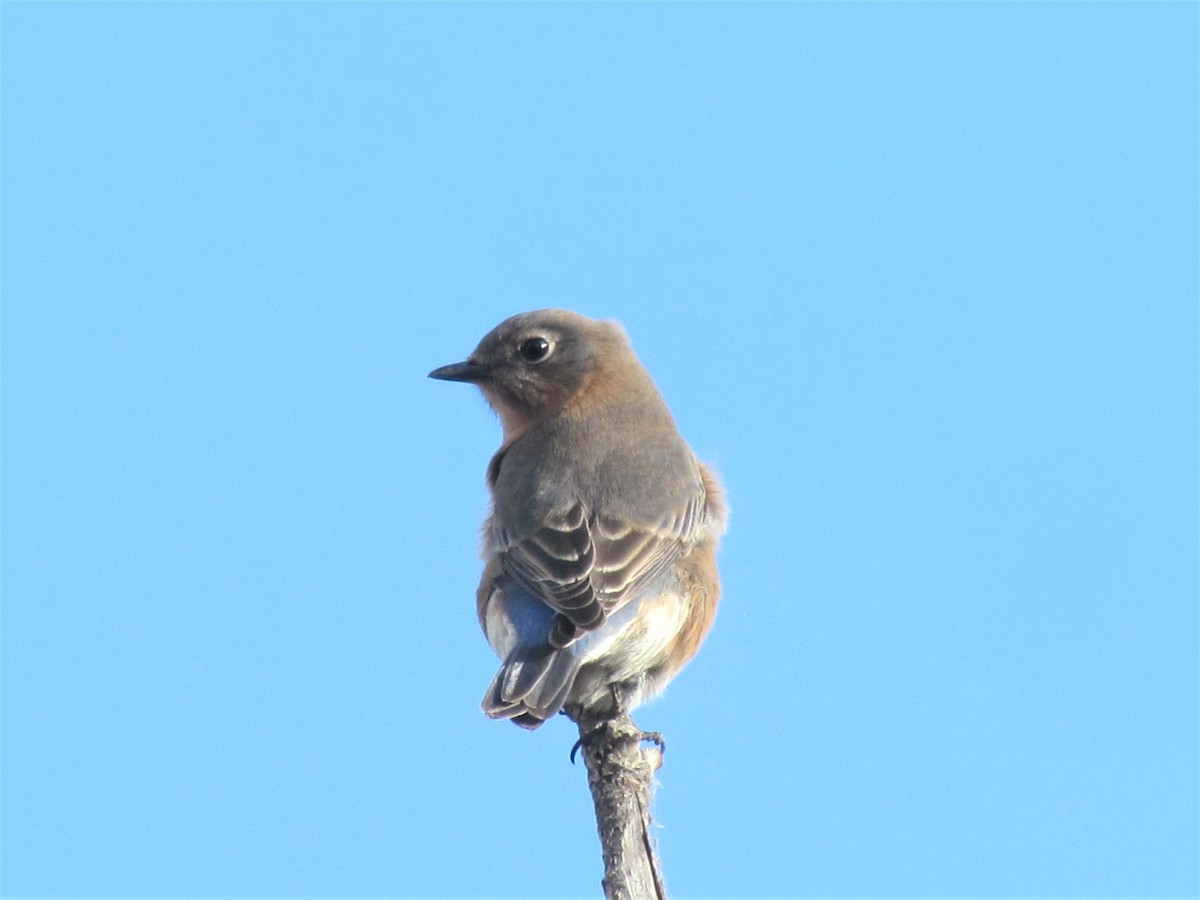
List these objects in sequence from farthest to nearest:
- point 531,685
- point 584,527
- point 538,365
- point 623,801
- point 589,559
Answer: point 538,365 < point 584,527 < point 589,559 < point 531,685 < point 623,801

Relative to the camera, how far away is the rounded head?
1030 centimetres

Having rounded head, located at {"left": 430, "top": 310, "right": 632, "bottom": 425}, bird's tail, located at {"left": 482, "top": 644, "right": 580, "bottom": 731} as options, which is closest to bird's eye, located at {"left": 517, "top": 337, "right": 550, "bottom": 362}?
rounded head, located at {"left": 430, "top": 310, "right": 632, "bottom": 425}

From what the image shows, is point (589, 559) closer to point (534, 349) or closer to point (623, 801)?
point (623, 801)

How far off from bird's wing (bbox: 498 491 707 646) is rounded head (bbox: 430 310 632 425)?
1441 mm

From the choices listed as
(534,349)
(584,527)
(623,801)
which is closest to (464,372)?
(534,349)

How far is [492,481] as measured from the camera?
33.1 ft

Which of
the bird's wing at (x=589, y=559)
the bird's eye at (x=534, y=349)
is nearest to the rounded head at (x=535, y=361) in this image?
the bird's eye at (x=534, y=349)

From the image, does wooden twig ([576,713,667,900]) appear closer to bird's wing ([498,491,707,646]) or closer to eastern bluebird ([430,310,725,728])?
eastern bluebird ([430,310,725,728])

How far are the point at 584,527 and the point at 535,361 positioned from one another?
1.90m

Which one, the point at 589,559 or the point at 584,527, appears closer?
the point at 589,559

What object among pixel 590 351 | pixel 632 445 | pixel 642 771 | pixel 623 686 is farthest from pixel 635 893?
pixel 590 351

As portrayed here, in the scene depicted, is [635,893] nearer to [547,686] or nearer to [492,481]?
[547,686]

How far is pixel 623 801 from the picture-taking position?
23.7 feet

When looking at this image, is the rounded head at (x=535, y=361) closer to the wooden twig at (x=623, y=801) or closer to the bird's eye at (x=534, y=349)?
the bird's eye at (x=534, y=349)
